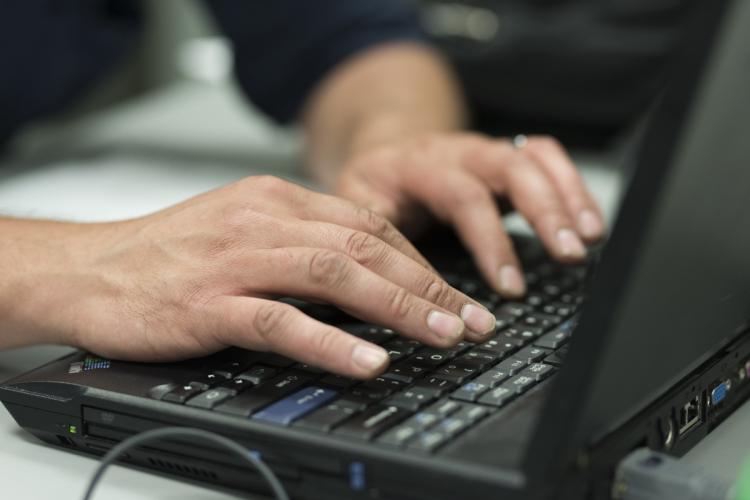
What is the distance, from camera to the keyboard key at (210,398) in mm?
472

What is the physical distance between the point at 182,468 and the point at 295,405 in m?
0.06

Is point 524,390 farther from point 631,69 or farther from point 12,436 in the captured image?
point 631,69

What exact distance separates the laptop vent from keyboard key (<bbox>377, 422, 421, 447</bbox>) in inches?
3.4

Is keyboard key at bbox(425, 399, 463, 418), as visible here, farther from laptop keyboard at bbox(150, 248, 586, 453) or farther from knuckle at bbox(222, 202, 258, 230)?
knuckle at bbox(222, 202, 258, 230)

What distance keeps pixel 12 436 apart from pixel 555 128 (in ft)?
2.90

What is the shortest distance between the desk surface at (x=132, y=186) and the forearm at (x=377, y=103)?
0.06m

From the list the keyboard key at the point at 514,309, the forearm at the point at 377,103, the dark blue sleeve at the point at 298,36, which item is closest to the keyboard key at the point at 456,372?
the keyboard key at the point at 514,309

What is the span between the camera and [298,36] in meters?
1.23

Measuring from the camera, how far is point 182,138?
1267 millimetres

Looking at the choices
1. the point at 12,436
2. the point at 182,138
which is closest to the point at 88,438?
the point at 12,436

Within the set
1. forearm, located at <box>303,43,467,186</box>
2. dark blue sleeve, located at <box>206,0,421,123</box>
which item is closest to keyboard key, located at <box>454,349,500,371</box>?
forearm, located at <box>303,43,467,186</box>

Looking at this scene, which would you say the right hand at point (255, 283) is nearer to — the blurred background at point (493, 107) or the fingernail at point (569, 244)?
the fingernail at point (569, 244)

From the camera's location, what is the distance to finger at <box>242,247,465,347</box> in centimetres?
53

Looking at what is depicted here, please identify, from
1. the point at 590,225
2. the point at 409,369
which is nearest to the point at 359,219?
the point at 409,369
